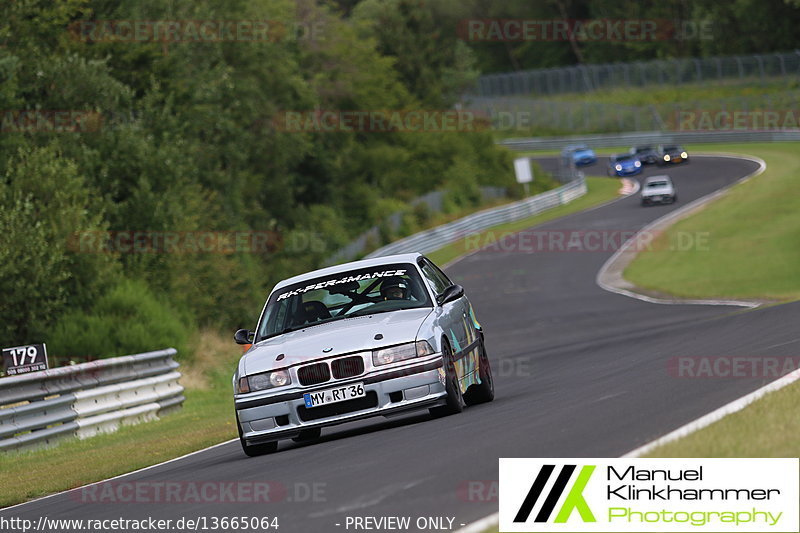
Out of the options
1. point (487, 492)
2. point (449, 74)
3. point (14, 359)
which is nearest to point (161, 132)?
point (14, 359)

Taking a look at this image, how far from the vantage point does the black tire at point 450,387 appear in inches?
436

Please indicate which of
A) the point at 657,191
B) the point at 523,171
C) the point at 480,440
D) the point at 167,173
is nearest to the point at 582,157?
the point at 523,171

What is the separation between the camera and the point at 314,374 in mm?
10930

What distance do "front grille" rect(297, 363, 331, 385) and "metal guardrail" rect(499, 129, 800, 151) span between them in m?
72.2

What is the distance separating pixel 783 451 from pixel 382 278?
607 cm

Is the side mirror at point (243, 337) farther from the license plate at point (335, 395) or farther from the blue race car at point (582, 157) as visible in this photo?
the blue race car at point (582, 157)

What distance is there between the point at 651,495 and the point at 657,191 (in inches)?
2154

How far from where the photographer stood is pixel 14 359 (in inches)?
613

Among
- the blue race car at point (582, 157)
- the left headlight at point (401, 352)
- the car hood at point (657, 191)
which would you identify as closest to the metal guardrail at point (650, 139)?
the blue race car at point (582, 157)

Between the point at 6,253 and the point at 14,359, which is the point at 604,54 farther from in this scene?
the point at 14,359

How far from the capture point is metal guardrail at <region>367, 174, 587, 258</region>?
53.5 metres

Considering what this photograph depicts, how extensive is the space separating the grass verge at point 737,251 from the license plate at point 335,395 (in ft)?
64.0

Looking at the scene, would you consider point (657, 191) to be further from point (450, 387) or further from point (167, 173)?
point (450, 387)

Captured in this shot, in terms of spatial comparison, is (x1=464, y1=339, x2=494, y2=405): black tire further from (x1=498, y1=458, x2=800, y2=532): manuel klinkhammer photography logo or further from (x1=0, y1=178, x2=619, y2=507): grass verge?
(x1=498, y1=458, x2=800, y2=532): manuel klinkhammer photography logo
